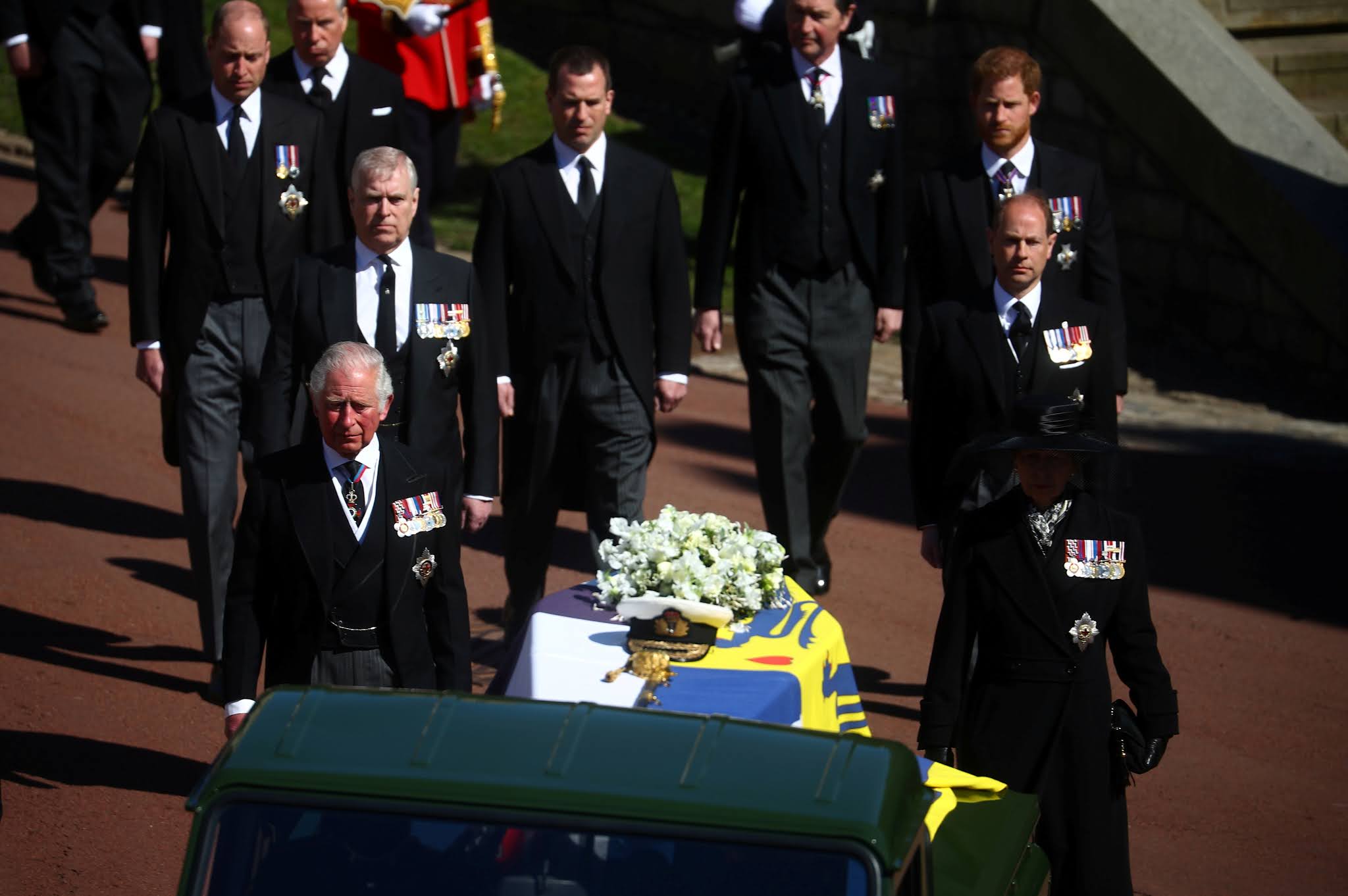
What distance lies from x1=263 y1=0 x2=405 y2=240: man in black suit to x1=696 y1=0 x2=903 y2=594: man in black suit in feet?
4.95

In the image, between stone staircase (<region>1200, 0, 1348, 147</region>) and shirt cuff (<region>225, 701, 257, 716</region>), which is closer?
shirt cuff (<region>225, 701, 257, 716</region>)

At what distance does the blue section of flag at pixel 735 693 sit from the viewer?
5.77 meters

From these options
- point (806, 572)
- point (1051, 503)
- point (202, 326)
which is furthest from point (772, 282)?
point (1051, 503)

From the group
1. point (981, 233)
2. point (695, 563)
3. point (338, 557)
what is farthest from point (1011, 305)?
point (338, 557)

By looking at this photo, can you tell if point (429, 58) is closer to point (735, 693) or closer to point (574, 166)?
point (574, 166)

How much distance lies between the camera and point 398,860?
130 inches

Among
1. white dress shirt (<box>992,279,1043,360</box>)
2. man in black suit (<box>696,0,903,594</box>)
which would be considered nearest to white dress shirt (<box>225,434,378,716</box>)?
white dress shirt (<box>992,279,1043,360</box>)

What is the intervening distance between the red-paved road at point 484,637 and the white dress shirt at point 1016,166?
80.9 inches

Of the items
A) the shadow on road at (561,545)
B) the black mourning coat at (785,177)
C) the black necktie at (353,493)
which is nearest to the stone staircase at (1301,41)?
the black mourning coat at (785,177)

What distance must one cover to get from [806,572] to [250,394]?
260 centimetres

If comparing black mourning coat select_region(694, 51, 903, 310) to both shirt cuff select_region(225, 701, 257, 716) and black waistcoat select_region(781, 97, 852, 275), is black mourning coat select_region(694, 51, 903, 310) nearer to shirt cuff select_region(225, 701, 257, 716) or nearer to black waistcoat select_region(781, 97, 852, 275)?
black waistcoat select_region(781, 97, 852, 275)

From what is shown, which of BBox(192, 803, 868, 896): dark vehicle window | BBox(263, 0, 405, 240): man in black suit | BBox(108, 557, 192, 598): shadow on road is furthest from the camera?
BBox(108, 557, 192, 598): shadow on road

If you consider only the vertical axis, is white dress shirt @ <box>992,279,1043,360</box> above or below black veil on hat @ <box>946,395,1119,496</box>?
above

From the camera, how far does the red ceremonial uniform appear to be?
11969 mm
